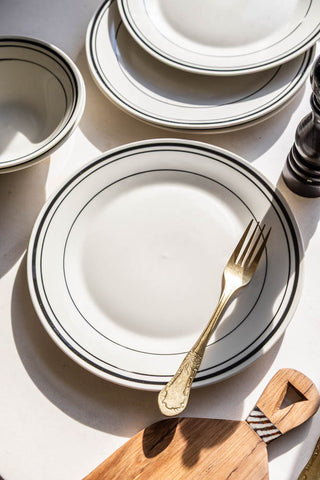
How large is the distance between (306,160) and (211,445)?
1.00 feet

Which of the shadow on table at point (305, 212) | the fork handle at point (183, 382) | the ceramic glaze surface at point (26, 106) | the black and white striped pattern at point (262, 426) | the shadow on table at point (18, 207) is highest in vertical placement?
the ceramic glaze surface at point (26, 106)

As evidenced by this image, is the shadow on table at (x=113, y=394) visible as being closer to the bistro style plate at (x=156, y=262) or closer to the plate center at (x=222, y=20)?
the bistro style plate at (x=156, y=262)

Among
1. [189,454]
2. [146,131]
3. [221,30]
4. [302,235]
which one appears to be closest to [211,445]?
[189,454]

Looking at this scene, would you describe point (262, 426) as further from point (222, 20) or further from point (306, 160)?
point (222, 20)

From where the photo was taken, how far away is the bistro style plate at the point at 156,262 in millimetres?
494

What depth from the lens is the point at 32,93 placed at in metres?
0.63

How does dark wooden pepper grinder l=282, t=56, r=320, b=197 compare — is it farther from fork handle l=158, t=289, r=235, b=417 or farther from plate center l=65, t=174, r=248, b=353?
fork handle l=158, t=289, r=235, b=417

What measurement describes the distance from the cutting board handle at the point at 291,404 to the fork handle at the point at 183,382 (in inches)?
2.8

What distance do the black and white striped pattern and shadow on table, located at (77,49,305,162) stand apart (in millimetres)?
292

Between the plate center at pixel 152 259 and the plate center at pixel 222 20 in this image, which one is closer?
the plate center at pixel 152 259

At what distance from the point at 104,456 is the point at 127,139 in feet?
1.17

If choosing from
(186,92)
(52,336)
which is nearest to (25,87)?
(186,92)

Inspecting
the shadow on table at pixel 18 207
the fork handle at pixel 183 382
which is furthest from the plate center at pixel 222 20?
the fork handle at pixel 183 382

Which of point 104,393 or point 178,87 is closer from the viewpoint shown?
point 104,393
